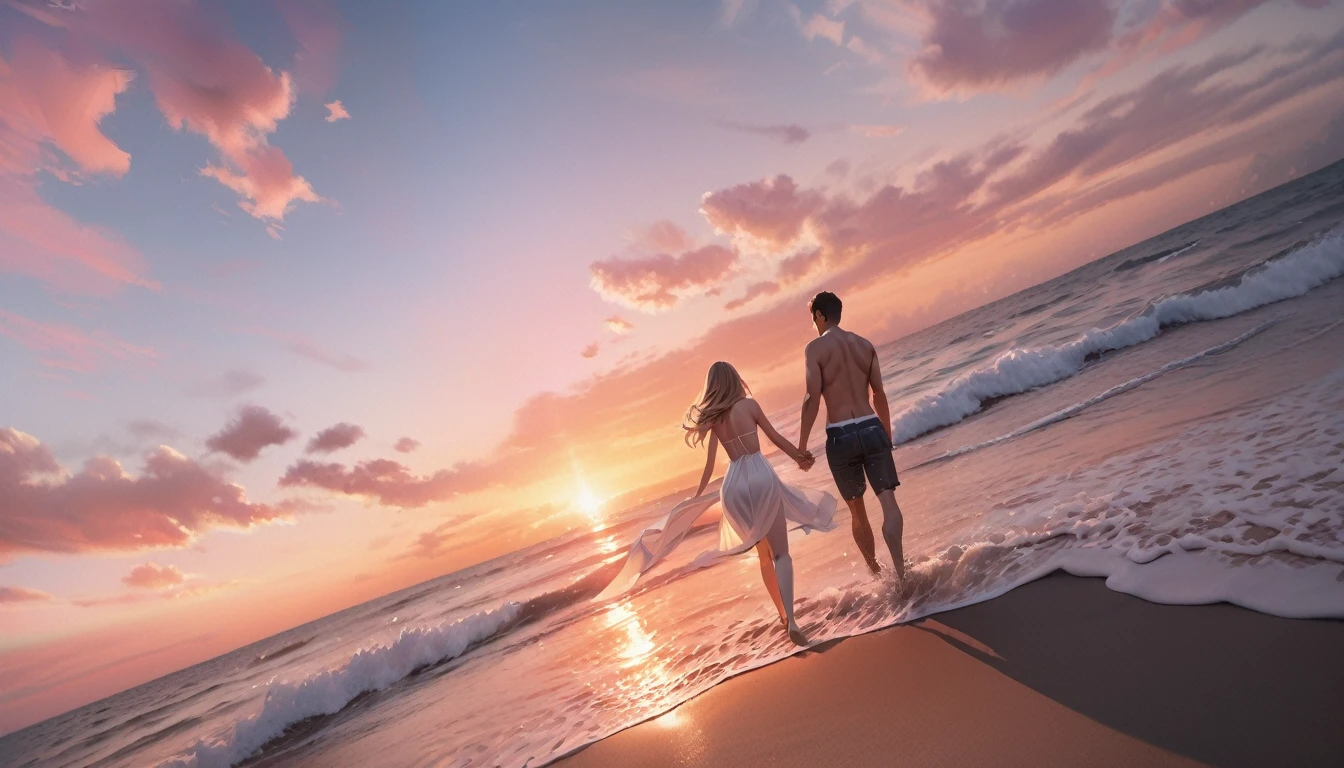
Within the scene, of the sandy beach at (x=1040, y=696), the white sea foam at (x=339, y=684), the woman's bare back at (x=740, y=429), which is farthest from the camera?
the white sea foam at (x=339, y=684)

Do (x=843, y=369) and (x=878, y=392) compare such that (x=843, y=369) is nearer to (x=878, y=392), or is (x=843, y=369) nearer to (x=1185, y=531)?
(x=878, y=392)

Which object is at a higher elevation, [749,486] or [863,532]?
[749,486]

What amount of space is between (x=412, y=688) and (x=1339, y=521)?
12720 mm

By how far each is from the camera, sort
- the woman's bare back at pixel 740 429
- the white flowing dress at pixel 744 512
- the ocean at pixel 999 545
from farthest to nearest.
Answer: the woman's bare back at pixel 740 429
the white flowing dress at pixel 744 512
the ocean at pixel 999 545

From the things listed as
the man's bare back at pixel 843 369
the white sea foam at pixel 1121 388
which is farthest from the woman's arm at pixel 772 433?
the white sea foam at pixel 1121 388

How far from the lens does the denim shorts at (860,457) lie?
576 centimetres

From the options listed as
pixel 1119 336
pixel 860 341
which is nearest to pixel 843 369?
pixel 860 341

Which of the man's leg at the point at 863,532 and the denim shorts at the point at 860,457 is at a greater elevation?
the denim shorts at the point at 860,457

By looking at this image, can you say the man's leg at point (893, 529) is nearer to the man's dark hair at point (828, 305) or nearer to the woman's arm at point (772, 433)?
the woman's arm at point (772, 433)

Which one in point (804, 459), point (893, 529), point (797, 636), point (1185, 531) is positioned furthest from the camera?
point (804, 459)

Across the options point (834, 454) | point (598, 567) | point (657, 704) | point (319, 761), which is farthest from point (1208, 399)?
point (598, 567)

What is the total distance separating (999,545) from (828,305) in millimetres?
2718

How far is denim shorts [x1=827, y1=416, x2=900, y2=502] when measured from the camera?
5758 mm

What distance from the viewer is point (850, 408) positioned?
5.93 meters
